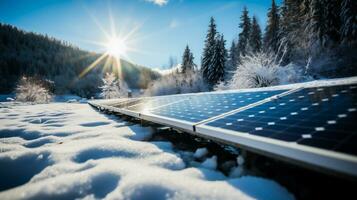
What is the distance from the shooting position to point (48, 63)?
107312mm

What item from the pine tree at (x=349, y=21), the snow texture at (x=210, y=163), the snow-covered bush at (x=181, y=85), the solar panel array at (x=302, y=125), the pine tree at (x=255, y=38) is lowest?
the snow texture at (x=210, y=163)

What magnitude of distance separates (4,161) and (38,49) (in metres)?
138

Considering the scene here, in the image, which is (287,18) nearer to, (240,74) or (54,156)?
(240,74)

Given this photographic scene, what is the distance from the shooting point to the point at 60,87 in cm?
9562

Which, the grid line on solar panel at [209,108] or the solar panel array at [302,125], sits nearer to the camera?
the solar panel array at [302,125]

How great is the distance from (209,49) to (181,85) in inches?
385

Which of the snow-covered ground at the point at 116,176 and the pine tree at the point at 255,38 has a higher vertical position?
the pine tree at the point at 255,38

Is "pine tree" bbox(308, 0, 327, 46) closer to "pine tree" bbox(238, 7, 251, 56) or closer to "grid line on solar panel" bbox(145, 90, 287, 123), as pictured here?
"pine tree" bbox(238, 7, 251, 56)

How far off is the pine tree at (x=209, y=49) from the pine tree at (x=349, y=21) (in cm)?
1733

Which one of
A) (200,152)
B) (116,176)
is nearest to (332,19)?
(200,152)

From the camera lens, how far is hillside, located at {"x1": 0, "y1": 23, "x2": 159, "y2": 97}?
9238 cm

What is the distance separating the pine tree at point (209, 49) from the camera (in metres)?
34.8

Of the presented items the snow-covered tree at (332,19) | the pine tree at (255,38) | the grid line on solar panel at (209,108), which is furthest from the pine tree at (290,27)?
the grid line on solar panel at (209,108)

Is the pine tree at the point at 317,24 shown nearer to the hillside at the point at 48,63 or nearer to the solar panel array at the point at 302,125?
the solar panel array at the point at 302,125
